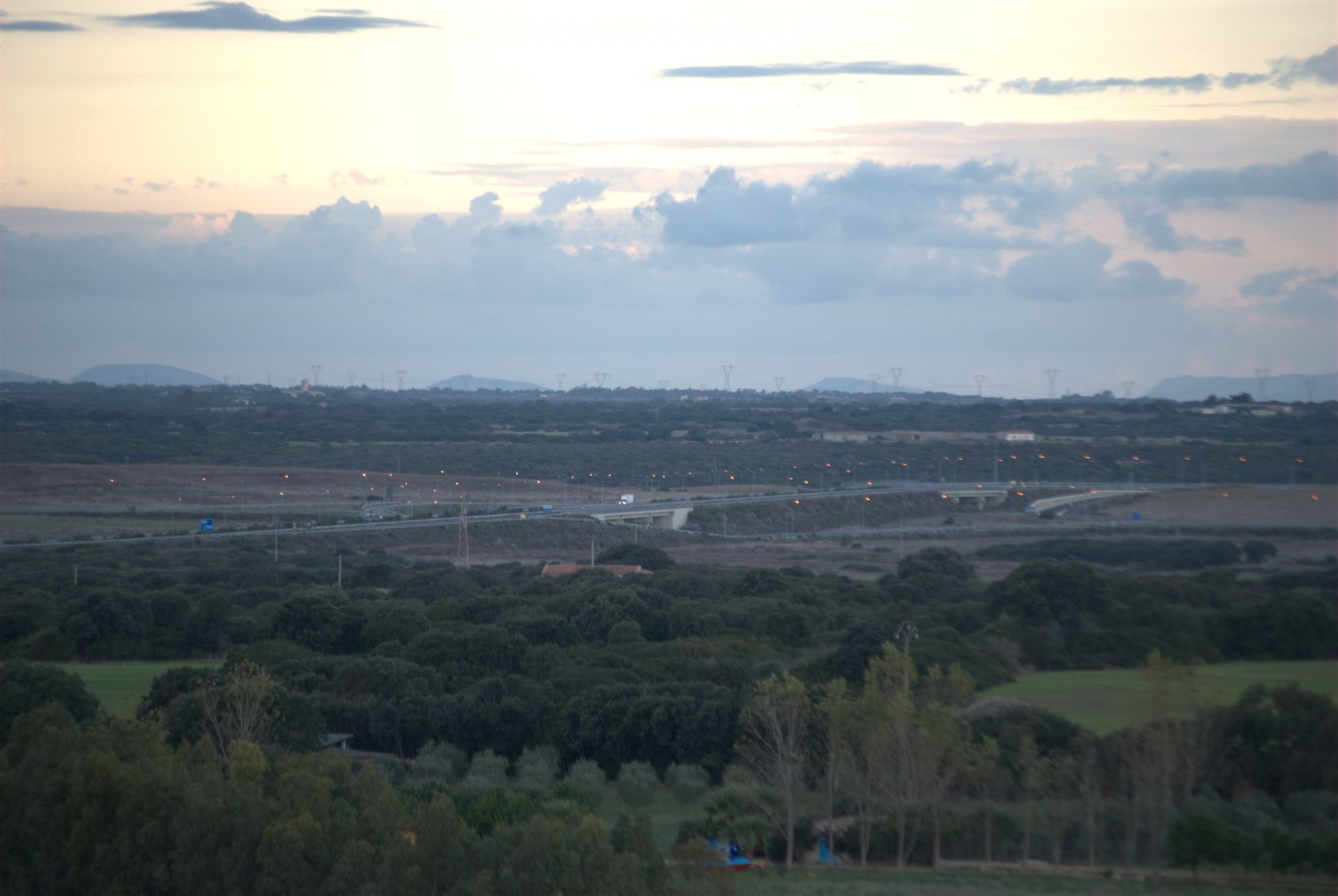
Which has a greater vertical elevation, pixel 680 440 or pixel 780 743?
pixel 680 440

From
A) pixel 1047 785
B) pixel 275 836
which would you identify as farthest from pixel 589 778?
pixel 275 836

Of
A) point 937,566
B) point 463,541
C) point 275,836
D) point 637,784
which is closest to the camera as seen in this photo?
point 275,836

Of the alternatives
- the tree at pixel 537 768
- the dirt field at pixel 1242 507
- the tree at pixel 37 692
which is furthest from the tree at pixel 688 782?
the dirt field at pixel 1242 507

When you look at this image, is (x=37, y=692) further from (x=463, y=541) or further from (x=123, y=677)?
(x=463, y=541)

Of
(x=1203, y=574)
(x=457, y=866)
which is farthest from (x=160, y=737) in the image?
(x=1203, y=574)

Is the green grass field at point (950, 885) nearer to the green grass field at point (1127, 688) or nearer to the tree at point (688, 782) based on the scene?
the green grass field at point (1127, 688)

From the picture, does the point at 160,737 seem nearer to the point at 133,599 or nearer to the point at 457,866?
the point at 457,866

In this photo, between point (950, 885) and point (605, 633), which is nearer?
point (950, 885)

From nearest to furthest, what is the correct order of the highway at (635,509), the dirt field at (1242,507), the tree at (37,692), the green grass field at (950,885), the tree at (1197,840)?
the green grass field at (950,885)
the tree at (1197,840)
the tree at (37,692)
the dirt field at (1242,507)
the highway at (635,509)
